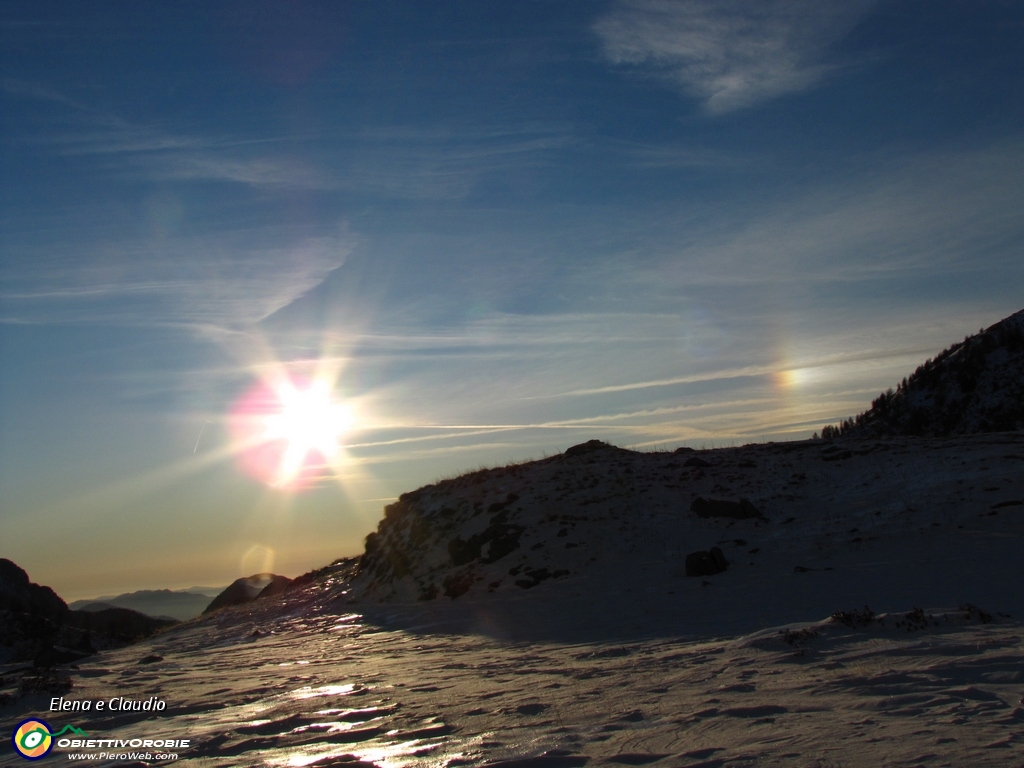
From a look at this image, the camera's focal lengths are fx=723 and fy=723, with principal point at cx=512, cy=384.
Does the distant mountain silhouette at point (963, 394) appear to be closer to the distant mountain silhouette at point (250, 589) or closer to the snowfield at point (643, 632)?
the snowfield at point (643, 632)

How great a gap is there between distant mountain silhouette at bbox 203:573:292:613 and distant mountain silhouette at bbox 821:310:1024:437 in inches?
902

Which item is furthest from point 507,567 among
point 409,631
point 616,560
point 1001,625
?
point 1001,625

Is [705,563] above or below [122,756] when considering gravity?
below

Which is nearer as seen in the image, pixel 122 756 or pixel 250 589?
pixel 122 756

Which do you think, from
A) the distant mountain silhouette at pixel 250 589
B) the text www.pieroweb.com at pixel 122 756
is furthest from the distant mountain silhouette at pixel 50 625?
the text www.pieroweb.com at pixel 122 756

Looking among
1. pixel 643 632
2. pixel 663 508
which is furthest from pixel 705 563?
pixel 663 508

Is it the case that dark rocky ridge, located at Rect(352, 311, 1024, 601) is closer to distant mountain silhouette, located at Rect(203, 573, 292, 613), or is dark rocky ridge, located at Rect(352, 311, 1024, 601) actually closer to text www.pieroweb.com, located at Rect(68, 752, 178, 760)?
distant mountain silhouette, located at Rect(203, 573, 292, 613)

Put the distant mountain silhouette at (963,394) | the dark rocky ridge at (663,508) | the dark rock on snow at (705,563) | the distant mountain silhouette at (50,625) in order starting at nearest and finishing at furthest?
1. the dark rock on snow at (705,563)
2. the dark rocky ridge at (663,508)
3. the distant mountain silhouette at (50,625)
4. the distant mountain silhouette at (963,394)

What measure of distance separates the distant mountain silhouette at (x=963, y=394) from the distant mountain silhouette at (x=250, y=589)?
22.9m

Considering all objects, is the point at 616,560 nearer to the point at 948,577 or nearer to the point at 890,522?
the point at 890,522

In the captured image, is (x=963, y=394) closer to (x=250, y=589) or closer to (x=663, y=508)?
(x=663, y=508)

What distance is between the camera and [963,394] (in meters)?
27.7

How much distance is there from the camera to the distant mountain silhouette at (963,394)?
85.5 ft

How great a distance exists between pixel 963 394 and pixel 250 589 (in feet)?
94.7
